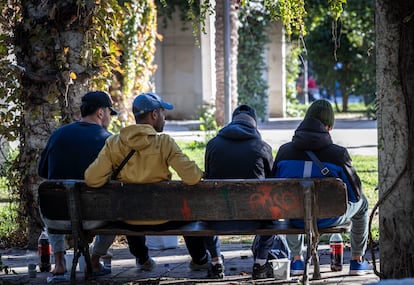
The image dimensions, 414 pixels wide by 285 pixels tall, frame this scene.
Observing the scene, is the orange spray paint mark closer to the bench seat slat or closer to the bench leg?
the bench seat slat

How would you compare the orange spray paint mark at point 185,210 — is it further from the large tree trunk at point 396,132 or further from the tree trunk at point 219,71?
the tree trunk at point 219,71

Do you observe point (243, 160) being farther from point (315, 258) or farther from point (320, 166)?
point (315, 258)

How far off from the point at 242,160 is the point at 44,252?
1.90 metres

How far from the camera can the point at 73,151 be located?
752 cm

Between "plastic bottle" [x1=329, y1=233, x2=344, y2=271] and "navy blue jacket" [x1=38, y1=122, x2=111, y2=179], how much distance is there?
203cm

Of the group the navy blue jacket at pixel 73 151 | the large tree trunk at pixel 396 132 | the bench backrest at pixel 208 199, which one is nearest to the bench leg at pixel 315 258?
the bench backrest at pixel 208 199

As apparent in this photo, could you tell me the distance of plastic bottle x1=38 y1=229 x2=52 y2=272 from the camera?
25.6 feet

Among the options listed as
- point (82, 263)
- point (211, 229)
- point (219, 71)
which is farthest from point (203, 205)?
point (219, 71)

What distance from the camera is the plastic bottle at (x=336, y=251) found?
24.7ft

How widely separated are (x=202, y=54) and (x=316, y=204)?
66.2ft

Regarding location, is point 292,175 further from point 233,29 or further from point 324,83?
point 324,83

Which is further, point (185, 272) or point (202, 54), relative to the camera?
point (202, 54)

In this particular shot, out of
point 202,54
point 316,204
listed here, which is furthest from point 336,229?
point 202,54

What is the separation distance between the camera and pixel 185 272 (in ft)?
25.6
